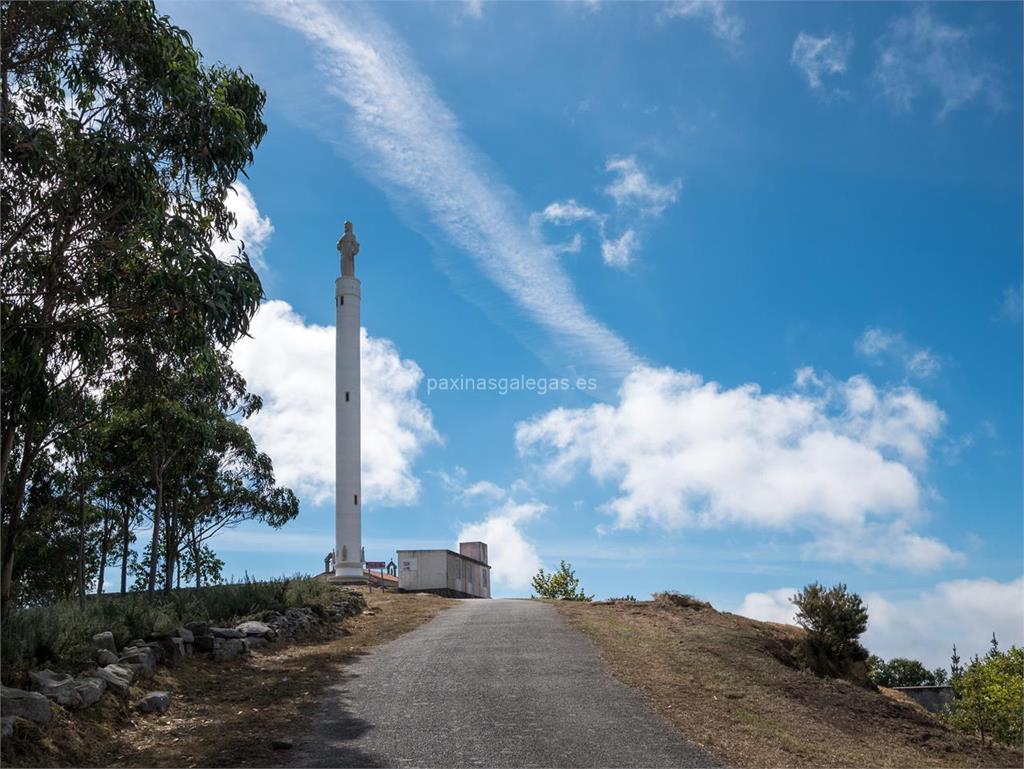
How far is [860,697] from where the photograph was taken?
15500 mm

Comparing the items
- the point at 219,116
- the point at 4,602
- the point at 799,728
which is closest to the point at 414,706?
the point at 799,728

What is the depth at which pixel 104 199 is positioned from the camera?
13945 mm

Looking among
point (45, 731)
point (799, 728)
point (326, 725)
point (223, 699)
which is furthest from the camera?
point (223, 699)

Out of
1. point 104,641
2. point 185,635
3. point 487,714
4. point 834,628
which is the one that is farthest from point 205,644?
point 834,628

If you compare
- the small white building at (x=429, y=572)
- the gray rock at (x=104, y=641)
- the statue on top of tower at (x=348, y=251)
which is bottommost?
the gray rock at (x=104, y=641)

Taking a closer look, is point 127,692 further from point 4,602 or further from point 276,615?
point 276,615

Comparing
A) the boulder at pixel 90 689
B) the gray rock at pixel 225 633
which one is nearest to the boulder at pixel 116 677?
the boulder at pixel 90 689

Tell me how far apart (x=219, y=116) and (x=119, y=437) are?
733 inches

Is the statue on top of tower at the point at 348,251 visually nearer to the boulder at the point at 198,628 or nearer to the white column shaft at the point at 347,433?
the white column shaft at the point at 347,433

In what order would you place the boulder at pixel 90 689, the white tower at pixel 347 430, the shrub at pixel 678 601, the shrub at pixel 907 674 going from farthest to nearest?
the shrub at pixel 907 674, the white tower at pixel 347 430, the shrub at pixel 678 601, the boulder at pixel 90 689

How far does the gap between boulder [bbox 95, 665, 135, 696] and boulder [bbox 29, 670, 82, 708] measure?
0.79 meters

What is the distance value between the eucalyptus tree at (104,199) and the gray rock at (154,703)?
535 cm

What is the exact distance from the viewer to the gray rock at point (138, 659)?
14.0 m

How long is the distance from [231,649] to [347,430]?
24.1 meters
